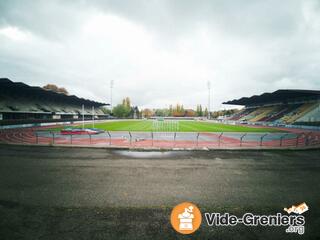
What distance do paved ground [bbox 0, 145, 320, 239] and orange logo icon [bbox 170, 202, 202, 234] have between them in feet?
0.61

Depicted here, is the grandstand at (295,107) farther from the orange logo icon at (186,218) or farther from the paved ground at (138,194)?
the orange logo icon at (186,218)

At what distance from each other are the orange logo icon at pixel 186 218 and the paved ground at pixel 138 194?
0.19 metres

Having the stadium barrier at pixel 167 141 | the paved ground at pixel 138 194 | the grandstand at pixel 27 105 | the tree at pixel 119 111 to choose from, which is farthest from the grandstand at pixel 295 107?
the tree at pixel 119 111

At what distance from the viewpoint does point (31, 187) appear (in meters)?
5.94

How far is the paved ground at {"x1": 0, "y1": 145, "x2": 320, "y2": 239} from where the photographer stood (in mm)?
3754

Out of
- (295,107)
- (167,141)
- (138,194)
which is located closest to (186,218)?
(138,194)

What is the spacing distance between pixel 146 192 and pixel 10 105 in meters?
47.3

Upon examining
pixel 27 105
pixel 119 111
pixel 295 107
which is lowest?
pixel 119 111

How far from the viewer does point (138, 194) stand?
556 cm

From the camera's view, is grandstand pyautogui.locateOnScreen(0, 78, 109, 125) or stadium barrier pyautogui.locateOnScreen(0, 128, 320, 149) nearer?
stadium barrier pyautogui.locateOnScreen(0, 128, 320, 149)

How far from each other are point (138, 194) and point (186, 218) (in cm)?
195

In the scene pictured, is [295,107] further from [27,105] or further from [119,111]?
[119,111]

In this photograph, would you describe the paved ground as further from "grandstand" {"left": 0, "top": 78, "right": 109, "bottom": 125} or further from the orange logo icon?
"grandstand" {"left": 0, "top": 78, "right": 109, "bottom": 125}

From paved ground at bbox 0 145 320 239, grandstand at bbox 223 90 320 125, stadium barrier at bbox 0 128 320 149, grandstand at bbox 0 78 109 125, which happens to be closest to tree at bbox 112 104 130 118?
grandstand at bbox 0 78 109 125
